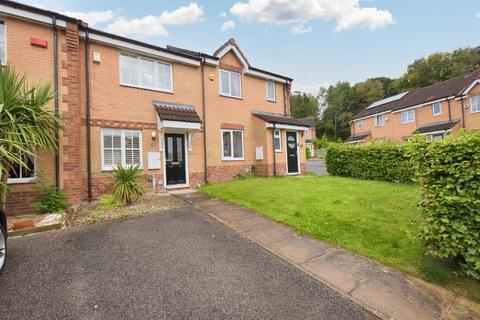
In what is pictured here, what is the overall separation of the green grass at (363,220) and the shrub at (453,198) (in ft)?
0.92

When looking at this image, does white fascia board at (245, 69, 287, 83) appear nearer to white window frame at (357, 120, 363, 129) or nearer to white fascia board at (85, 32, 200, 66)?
white fascia board at (85, 32, 200, 66)

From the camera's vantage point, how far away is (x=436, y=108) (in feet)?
79.4

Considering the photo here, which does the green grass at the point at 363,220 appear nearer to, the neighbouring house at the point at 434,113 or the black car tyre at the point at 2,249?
the black car tyre at the point at 2,249

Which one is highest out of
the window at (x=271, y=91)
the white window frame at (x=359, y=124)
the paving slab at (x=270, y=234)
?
the white window frame at (x=359, y=124)

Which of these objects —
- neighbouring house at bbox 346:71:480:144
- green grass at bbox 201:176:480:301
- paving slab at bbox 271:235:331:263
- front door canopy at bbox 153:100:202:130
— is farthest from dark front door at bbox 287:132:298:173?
neighbouring house at bbox 346:71:480:144

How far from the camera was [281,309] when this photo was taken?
2.54m

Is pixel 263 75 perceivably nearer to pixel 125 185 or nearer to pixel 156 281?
pixel 125 185

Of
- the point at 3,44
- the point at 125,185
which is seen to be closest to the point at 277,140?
the point at 125,185

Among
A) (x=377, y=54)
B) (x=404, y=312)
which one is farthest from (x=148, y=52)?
(x=377, y=54)

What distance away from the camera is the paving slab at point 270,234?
4.45 m

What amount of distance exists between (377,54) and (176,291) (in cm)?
2233

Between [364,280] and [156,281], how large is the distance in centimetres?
284

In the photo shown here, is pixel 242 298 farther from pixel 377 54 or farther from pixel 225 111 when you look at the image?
pixel 377 54

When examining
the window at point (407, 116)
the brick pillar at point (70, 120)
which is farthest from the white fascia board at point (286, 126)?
the window at point (407, 116)
